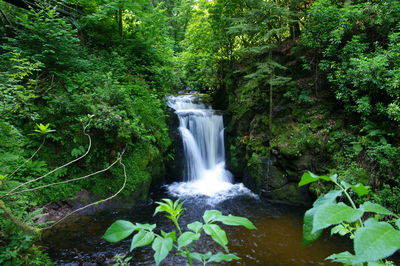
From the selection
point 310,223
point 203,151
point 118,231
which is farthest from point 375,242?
point 203,151

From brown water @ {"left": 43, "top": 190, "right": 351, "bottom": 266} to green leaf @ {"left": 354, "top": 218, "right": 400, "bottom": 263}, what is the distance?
179 inches

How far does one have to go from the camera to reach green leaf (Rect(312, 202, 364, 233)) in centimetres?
51

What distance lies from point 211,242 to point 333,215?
16.3 ft

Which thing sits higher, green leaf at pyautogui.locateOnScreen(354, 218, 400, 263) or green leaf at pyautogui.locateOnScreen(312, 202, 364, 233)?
green leaf at pyautogui.locateOnScreen(312, 202, 364, 233)

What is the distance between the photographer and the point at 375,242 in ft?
1.44

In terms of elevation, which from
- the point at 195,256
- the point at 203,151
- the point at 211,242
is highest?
the point at 195,256

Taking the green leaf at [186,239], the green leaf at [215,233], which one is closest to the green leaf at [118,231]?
the green leaf at [186,239]

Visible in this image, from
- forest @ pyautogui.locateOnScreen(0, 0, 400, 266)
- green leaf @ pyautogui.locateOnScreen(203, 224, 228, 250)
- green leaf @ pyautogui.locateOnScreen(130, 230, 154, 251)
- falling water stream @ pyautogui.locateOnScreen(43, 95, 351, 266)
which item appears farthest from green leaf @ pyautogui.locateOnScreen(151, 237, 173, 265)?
falling water stream @ pyautogui.locateOnScreen(43, 95, 351, 266)

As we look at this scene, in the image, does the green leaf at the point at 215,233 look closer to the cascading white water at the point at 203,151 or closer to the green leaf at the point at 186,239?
the green leaf at the point at 186,239

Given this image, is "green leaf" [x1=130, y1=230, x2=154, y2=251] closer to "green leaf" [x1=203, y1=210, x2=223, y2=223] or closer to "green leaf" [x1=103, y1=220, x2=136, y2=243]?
"green leaf" [x1=103, y1=220, x2=136, y2=243]

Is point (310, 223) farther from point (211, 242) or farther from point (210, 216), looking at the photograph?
point (211, 242)

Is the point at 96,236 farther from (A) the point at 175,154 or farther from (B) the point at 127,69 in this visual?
(B) the point at 127,69

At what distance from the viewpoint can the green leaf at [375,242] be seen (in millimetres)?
420

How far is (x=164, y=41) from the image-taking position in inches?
369
